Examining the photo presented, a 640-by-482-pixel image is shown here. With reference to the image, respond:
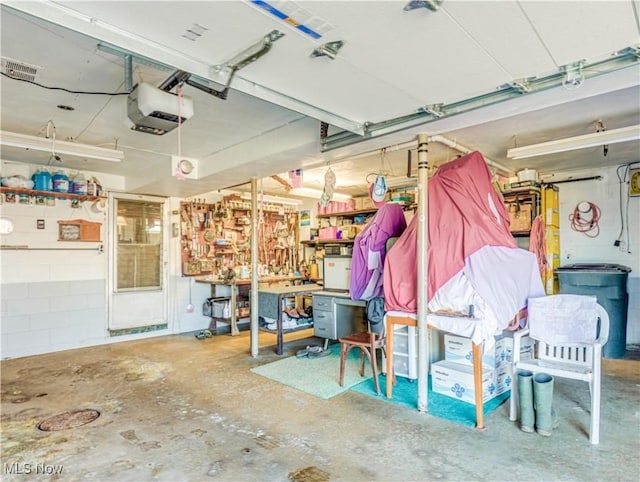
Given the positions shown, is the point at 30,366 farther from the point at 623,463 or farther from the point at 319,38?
the point at 623,463

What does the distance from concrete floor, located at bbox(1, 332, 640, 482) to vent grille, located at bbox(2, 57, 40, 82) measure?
2.83 meters

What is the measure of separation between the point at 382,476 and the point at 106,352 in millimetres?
4875

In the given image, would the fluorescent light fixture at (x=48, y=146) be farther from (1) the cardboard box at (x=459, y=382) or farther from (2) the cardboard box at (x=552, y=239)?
(2) the cardboard box at (x=552, y=239)

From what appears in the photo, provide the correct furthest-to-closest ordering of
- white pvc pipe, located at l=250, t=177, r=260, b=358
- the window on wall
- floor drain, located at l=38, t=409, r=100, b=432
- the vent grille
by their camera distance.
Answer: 1. the window on wall
2. white pvc pipe, located at l=250, t=177, r=260, b=358
3. floor drain, located at l=38, t=409, r=100, b=432
4. the vent grille

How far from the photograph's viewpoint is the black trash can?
527 cm

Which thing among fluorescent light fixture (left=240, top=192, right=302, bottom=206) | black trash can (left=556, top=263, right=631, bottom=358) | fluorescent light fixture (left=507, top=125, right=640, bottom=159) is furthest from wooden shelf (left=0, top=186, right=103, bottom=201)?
black trash can (left=556, top=263, right=631, bottom=358)

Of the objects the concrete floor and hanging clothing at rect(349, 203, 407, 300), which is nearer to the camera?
the concrete floor

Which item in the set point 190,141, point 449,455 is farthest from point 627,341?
point 190,141

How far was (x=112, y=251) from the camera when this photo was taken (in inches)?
257

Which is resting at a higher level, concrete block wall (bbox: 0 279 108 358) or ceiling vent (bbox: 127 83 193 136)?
ceiling vent (bbox: 127 83 193 136)

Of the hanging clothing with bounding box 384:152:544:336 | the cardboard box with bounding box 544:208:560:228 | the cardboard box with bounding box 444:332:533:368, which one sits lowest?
the cardboard box with bounding box 444:332:533:368

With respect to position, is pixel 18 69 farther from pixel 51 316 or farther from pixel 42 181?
pixel 51 316

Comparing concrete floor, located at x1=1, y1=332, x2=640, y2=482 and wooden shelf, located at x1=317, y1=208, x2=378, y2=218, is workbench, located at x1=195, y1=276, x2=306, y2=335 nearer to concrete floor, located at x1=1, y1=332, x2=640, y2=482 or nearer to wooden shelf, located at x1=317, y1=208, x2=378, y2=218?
wooden shelf, located at x1=317, y1=208, x2=378, y2=218

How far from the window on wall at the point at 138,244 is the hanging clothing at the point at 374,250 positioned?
160 inches
